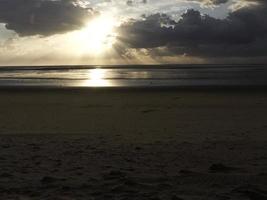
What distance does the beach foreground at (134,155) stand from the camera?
23.5 ft

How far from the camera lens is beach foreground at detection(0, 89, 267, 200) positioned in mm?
7176

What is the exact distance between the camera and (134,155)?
1025cm

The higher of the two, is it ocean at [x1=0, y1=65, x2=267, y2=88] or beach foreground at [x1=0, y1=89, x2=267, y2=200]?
beach foreground at [x1=0, y1=89, x2=267, y2=200]

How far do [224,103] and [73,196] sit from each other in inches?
729

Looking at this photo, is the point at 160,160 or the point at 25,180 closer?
the point at 25,180

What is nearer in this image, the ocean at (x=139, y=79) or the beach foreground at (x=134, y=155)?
the beach foreground at (x=134, y=155)

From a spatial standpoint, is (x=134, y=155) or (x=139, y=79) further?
(x=139, y=79)

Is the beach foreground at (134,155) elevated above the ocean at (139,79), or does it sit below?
above

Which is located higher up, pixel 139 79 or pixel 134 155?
pixel 134 155

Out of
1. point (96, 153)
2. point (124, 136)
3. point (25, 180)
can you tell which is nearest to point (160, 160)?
point (96, 153)

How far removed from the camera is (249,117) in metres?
18.0

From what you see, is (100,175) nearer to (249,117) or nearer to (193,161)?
(193,161)

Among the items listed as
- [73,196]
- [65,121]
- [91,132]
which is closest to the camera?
[73,196]

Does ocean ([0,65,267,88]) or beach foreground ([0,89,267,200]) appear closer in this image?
beach foreground ([0,89,267,200])
